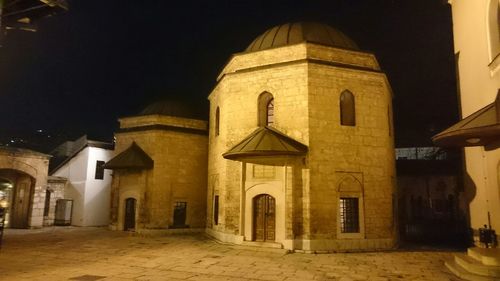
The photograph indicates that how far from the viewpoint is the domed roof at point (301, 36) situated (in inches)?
552

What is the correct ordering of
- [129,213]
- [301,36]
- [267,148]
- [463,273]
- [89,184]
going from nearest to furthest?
[463,273], [267,148], [301,36], [129,213], [89,184]

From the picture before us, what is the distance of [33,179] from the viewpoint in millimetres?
18984

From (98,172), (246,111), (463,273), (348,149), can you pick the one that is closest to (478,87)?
(348,149)

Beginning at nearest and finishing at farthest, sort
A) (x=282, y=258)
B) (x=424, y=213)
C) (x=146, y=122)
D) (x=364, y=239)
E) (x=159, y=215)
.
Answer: (x=282, y=258) < (x=364, y=239) < (x=159, y=215) < (x=146, y=122) < (x=424, y=213)

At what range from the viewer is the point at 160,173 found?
56.8 ft

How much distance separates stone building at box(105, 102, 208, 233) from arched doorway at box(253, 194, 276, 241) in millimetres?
5743

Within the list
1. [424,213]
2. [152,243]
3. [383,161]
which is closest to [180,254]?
[152,243]

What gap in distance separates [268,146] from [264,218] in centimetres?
301

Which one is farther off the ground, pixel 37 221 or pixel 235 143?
pixel 235 143

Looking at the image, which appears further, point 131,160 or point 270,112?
point 131,160

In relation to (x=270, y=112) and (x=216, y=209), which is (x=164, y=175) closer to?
(x=216, y=209)

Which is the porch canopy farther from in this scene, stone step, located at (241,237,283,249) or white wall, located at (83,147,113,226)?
white wall, located at (83,147,113,226)

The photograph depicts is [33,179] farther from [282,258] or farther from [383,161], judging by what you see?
[383,161]

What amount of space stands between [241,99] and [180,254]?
6.39m
